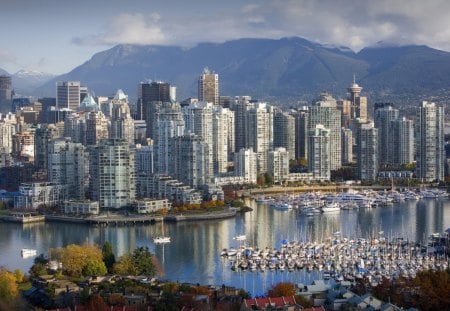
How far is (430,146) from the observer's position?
49.3 ft

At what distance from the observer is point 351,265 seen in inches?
305

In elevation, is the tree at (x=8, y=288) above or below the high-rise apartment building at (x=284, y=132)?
below

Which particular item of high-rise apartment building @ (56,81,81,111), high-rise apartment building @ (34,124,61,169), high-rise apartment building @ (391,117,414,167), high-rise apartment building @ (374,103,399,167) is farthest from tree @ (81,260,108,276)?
high-rise apartment building @ (56,81,81,111)

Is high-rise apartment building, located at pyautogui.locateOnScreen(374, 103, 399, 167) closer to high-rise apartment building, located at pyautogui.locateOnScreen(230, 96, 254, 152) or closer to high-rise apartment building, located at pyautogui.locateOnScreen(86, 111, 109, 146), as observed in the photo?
high-rise apartment building, located at pyautogui.locateOnScreen(230, 96, 254, 152)

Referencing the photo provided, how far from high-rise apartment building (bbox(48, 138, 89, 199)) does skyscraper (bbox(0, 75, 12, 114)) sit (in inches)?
595

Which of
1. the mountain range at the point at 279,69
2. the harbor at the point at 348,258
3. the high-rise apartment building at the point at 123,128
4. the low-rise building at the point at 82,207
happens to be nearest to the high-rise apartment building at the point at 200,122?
the high-rise apartment building at the point at 123,128

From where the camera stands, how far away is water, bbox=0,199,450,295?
7.54m

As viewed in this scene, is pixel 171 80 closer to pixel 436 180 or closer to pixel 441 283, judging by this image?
pixel 436 180

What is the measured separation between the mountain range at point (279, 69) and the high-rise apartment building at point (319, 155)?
15.2 meters

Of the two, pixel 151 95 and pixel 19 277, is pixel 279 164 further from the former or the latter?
pixel 19 277

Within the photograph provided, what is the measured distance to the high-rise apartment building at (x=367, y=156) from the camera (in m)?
15.1

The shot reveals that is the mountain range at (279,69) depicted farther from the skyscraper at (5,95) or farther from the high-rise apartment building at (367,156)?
the high-rise apartment building at (367,156)

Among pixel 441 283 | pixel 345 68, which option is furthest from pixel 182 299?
pixel 345 68

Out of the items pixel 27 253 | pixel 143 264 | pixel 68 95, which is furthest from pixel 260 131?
pixel 68 95
